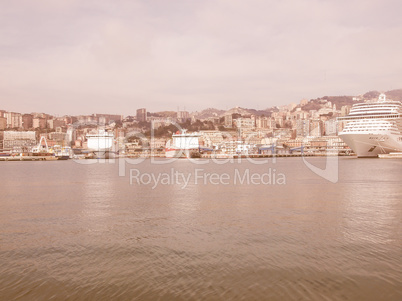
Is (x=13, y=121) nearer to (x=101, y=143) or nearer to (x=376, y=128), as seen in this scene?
(x=101, y=143)

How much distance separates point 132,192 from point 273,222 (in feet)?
35.1

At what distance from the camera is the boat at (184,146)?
90188mm

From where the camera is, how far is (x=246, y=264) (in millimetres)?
7414

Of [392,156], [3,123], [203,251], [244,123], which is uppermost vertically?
[244,123]

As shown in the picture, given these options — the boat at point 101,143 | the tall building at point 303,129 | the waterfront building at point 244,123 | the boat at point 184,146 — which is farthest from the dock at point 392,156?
the waterfront building at point 244,123

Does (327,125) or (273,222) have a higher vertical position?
(327,125)

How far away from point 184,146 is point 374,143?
4490 cm

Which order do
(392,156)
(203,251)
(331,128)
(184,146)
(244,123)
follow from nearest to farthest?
1. (203,251)
2. (392,156)
3. (184,146)
4. (331,128)
5. (244,123)

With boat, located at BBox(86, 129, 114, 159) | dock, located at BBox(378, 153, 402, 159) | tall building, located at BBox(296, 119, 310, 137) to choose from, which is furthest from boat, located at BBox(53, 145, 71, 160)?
tall building, located at BBox(296, 119, 310, 137)

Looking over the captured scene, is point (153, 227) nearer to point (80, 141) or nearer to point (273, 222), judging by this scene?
point (273, 222)

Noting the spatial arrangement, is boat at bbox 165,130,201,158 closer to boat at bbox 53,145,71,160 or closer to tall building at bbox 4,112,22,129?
boat at bbox 53,145,71,160

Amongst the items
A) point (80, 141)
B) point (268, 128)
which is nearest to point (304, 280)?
point (80, 141)

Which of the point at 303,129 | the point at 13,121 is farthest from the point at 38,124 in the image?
the point at 303,129

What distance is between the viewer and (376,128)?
180 ft
